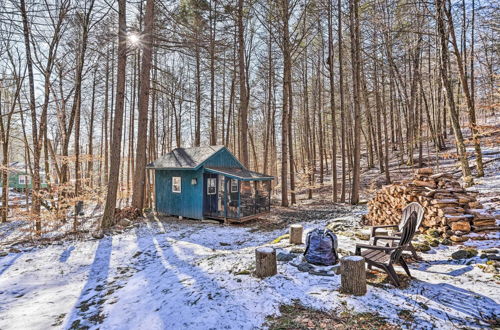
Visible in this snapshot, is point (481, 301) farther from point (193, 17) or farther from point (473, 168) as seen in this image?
point (193, 17)

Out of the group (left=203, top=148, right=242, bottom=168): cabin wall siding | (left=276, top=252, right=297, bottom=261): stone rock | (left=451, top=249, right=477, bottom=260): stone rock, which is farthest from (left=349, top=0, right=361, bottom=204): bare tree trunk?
(left=276, top=252, right=297, bottom=261): stone rock

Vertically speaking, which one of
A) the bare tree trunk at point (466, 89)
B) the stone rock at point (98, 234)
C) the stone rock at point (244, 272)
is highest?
the bare tree trunk at point (466, 89)

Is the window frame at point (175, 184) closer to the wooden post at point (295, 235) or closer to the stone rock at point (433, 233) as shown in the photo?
the wooden post at point (295, 235)

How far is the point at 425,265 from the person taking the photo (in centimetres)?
417

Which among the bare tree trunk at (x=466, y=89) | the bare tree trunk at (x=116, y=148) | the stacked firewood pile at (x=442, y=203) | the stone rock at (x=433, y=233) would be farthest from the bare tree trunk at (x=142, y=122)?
the bare tree trunk at (x=466, y=89)

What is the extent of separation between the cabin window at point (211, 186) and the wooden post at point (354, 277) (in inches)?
338

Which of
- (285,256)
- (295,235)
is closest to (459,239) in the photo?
(295,235)

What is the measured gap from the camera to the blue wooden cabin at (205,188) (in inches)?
417

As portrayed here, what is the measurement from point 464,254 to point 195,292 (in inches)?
171

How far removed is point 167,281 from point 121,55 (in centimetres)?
791

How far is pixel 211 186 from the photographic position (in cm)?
1151

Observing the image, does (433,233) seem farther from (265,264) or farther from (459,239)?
(265,264)

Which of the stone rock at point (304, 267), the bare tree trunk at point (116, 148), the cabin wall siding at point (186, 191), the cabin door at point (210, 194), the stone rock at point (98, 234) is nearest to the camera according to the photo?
the stone rock at point (304, 267)

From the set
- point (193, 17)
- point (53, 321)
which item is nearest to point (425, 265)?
point (53, 321)
